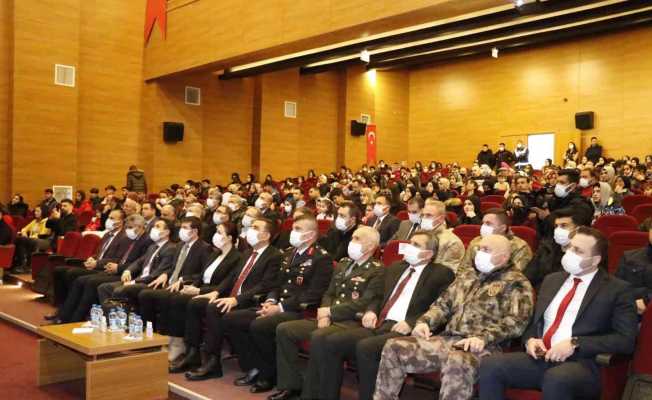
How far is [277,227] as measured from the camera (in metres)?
7.61

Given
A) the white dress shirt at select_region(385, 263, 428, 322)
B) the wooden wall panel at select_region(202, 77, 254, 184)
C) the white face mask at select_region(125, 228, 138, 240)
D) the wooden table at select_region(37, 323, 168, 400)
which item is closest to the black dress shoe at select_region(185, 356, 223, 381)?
the wooden table at select_region(37, 323, 168, 400)

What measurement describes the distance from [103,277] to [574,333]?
4.65 metres

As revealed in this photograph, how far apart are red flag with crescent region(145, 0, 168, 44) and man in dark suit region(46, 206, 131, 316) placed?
811cm

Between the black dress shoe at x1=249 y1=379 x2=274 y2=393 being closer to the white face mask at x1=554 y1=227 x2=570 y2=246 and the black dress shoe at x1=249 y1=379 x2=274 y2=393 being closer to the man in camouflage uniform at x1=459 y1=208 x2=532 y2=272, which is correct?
the man in camouflage uniform at x1=459 y1=208 x2=532 y2=272

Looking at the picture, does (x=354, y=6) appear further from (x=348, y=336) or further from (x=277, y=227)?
(x=348, y=336)

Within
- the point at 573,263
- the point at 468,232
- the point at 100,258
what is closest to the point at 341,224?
the point at 468,232

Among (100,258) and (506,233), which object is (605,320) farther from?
(100,258)

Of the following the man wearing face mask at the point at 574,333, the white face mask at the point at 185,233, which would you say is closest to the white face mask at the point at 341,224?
the white face mask at the point at 185,233

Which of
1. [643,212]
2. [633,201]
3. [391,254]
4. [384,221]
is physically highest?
[633,201]

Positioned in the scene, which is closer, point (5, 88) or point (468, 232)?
point (468, 232)

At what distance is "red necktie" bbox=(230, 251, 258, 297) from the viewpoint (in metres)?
5.03

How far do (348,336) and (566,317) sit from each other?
129 cm

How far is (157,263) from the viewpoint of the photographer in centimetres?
611

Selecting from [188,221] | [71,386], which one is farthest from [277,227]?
[71,386]
